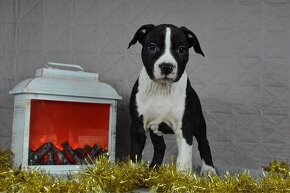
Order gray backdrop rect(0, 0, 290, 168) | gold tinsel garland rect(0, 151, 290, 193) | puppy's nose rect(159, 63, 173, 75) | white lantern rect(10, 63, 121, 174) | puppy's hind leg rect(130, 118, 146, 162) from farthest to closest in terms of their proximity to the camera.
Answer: gray backdrop rect(0, 0, 290, 168) < white lantern rect(10, 63, 121, 174) < puppy's hind leg rect(130, 118, 146, 162) < puppy's nose rect(159, 63, 173, 75) < gold tinsel garland rect(0, 151, 290, 193)

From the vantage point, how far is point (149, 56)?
1065 millimetres

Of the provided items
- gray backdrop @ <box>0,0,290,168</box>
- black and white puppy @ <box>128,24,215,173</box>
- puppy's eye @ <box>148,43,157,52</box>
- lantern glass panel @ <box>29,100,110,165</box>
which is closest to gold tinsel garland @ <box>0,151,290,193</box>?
black and white puppy @ <box>128,24,215,173</box>

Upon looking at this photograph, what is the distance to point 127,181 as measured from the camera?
85 centimetres

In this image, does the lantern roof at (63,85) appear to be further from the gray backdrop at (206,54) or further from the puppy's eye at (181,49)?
the puppy's eye at (181,49)

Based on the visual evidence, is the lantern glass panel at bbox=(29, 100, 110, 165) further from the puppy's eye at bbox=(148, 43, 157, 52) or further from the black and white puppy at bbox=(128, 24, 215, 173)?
the puppy's eye at bbox=(148, 43, 157, 52)

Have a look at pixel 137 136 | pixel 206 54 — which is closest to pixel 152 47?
pixel 137 136

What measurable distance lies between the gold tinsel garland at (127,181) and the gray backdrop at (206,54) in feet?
2.48

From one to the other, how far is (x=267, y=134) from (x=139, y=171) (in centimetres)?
89

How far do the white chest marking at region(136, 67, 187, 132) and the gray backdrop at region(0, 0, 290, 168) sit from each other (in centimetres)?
56

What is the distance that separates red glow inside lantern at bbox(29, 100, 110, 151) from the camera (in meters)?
1.31

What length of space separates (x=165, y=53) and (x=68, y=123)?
0.49 metres

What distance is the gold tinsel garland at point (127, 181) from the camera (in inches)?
30.9

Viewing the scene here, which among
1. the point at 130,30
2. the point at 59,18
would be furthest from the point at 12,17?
the point at 130,30

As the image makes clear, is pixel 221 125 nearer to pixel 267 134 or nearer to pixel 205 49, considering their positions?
pixel 267 134
